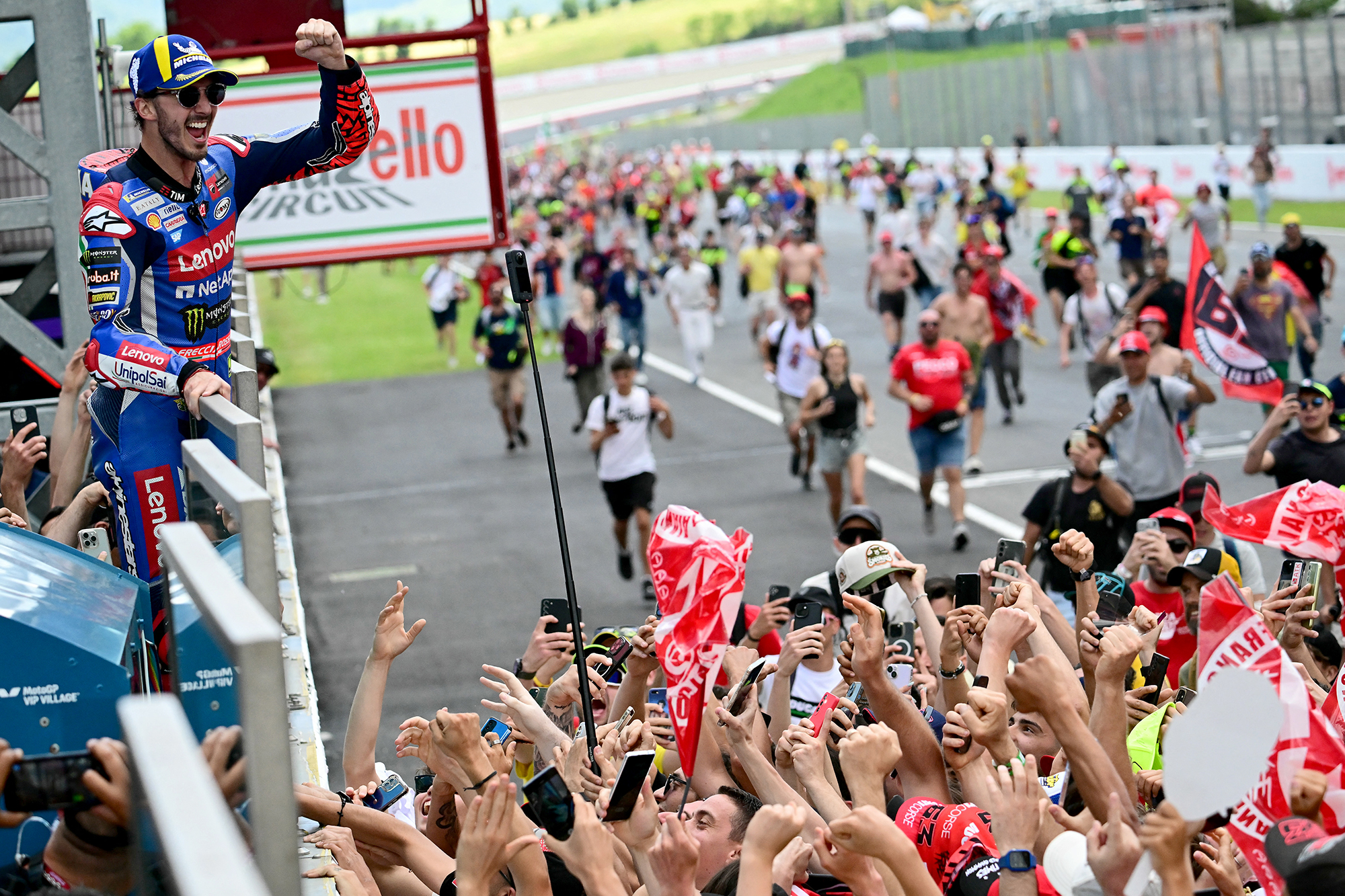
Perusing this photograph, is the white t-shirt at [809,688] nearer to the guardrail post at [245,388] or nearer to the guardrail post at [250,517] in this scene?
the guardrail post at [245,388]

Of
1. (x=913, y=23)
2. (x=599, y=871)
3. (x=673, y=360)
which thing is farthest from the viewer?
(x=913, y=23)

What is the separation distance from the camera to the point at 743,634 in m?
8.64

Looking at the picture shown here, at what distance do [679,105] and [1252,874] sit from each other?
385ft

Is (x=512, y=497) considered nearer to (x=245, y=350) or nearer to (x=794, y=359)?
(x=794, y=359)

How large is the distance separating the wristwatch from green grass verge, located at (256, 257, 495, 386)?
830 inches

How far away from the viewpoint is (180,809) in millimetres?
1938

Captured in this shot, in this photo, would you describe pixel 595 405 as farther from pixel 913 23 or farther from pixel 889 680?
pixel 913 23

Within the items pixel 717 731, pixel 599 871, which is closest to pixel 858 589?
pixel 717 731

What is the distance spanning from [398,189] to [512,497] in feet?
29.8

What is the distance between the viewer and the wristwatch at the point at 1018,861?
363 cm

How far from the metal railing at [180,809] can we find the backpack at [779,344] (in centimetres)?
1455

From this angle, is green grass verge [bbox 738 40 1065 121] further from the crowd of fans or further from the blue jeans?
the crowd of fans

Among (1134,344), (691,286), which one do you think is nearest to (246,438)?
(1134,344)

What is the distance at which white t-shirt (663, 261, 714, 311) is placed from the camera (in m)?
24.8
